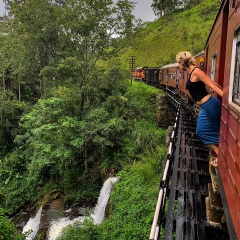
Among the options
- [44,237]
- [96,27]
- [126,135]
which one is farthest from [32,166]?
[96,27]

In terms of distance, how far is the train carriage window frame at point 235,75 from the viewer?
2576 mm

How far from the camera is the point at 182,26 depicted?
47.0 m

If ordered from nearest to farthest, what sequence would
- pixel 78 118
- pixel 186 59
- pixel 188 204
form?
pixel 186 59, pixel 188 204, pixel 78 118

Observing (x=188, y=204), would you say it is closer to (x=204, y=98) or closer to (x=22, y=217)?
(x=204, y=98)

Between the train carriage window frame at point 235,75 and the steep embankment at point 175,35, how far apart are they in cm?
3604

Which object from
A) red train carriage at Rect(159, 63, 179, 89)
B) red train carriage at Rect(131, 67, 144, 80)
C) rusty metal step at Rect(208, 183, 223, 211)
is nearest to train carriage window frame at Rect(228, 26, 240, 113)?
rusty metal step at Rect(208, 183, 223, 211)

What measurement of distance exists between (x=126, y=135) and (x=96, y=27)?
23.0 ft

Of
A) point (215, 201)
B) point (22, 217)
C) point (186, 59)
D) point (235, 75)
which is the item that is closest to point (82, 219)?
point (22, 217)

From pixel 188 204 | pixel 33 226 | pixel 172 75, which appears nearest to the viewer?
pixel 188 204

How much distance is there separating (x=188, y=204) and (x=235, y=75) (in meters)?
2.21

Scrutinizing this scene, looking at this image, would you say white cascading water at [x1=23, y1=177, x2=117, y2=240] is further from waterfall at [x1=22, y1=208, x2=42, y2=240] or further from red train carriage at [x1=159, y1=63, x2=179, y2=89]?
red train carriage at [x1=159, y1=63, x2=179, y2=89]

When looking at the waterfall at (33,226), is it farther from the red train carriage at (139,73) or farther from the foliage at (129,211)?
the red train carriage at (139,73)

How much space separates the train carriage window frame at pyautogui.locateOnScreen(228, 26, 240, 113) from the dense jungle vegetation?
22.6ft

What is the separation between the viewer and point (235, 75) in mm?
2686
